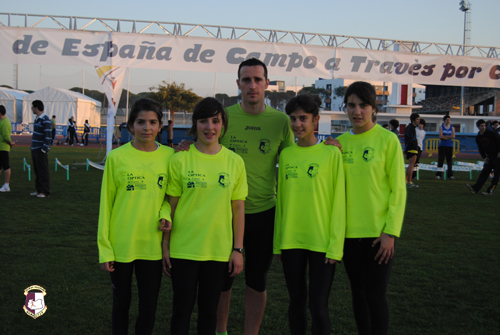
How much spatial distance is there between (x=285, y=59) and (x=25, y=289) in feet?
31.4

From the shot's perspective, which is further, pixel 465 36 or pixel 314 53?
pixel 465 36

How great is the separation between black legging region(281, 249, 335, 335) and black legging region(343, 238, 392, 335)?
0.19 meters

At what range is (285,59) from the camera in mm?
12133

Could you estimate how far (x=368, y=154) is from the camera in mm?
2797

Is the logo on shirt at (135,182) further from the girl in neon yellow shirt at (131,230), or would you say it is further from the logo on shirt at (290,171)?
the logo on shirt at (290,171)

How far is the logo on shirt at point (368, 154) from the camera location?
279 centimetres

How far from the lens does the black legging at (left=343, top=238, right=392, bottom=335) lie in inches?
108

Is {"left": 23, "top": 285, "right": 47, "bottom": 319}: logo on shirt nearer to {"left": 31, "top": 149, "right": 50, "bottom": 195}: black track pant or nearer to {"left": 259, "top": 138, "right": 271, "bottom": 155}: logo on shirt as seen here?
{"left": 259, "top": 138, "right": 271, "bottom": 155}: logo on shirt

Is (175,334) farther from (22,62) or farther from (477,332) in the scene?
(22,62)

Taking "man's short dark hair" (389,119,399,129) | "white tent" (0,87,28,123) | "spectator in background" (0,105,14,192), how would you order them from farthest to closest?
"white tent" (0,87,28,123), "man's short dark hair" (389,119,399,129), "spectator in background" (0,105,14,192)

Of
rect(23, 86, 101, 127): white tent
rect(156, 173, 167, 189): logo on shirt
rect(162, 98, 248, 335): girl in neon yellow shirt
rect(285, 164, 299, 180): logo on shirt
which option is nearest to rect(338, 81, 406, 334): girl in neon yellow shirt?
rect(285, 164, 299, 180): logo on shirt

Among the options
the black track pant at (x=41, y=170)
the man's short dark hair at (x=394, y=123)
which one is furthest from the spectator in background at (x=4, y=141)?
the man's short dark hair at (x=394, y=123)

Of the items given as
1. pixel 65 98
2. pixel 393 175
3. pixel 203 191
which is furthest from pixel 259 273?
pixel 65 98

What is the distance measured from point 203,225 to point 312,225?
2.26 feet
